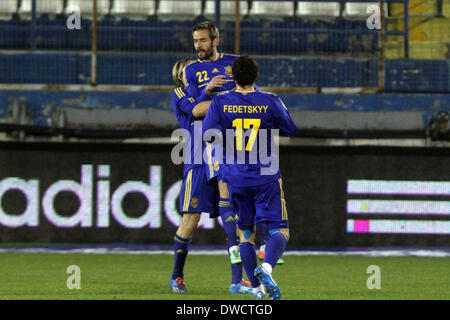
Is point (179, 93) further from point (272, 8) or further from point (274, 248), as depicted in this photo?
point (272, 8)

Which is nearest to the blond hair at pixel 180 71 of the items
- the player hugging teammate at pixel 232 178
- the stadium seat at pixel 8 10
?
the player hugging teammate at pixel 232 178

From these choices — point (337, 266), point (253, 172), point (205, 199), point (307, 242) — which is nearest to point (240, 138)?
point (253, 172)

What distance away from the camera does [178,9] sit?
15398 millimetres

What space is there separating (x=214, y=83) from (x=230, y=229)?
41.4 inches

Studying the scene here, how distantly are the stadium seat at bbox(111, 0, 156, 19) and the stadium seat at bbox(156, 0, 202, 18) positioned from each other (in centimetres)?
18

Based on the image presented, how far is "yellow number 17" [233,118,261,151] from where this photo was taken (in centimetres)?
652

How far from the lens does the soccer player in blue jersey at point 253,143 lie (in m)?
6.51

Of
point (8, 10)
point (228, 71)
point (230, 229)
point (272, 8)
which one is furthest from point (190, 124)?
point (8, 10)

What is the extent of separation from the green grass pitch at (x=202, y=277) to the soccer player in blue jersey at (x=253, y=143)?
0.58 m

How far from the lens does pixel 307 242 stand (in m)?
12.1

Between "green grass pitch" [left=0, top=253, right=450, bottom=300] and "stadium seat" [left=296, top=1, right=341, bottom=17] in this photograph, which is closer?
"green grass pitch" [left=0, top=253, right=450, bottom=300]

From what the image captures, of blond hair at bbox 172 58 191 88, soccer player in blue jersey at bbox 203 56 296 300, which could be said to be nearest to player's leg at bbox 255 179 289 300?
soccer player in blue jersey at bbox 203 56 296 300

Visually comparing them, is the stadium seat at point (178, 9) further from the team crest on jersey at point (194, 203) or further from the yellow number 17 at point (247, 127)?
the yellow number 17 at point (247, 127)

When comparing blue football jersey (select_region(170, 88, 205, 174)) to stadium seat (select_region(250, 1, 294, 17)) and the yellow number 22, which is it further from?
stadium seat (select_region(250, 1, 294, 17))
